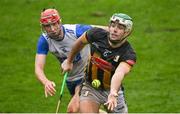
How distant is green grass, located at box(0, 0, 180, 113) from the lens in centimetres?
1636

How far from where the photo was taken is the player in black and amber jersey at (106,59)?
418 inches

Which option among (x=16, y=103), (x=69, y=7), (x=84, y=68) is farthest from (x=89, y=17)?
(x=84, y=68)

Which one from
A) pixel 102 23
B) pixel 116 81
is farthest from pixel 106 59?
pixel 102 23

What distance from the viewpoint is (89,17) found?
73.1ft

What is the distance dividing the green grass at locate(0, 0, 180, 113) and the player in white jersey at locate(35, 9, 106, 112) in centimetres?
350

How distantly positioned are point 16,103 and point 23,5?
24.7ft

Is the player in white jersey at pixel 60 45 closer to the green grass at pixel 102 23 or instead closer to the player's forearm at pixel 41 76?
the player's forearm at pixel 41 76

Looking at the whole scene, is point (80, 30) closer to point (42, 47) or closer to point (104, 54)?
point (42, 47)

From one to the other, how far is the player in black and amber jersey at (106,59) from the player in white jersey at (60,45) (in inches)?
21.1

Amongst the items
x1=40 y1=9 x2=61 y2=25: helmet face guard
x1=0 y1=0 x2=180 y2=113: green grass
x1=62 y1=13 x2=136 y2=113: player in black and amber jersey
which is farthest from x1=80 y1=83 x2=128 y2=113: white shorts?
x1=0 y1=0 x2=180 y2=113: green grass

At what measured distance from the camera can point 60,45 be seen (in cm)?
1205

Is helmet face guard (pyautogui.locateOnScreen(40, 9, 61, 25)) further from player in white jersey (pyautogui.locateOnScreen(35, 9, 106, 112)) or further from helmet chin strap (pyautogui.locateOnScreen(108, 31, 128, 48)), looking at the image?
helmet chin strap (pyautogui.locateOnScreen(108, 31, 128, 48))

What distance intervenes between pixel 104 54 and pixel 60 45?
1.40 metres

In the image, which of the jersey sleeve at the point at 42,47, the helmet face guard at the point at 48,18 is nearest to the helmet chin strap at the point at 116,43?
the helmet face guard at the point at 48,18
